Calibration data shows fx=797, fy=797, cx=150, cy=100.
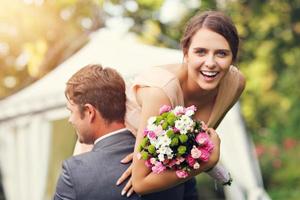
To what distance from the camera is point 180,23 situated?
46.5ft

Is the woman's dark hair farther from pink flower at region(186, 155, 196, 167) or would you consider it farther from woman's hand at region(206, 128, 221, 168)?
pink flower at region(186, 155, 196, 167)

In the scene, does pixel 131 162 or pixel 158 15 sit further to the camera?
pixel 158 15

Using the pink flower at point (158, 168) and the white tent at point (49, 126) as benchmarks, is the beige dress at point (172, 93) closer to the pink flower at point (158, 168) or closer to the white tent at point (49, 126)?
the pink flower at point (158, 168)

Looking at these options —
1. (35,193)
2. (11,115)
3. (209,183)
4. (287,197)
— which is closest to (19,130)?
(11,115)

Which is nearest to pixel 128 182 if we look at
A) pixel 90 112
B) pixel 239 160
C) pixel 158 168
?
pixel 158 168

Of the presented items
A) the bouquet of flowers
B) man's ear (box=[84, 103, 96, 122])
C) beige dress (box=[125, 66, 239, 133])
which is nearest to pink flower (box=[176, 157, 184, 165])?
the bouquet of flowers

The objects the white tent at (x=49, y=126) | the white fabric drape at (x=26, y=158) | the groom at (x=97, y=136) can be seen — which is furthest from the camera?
the white fabric drape at (x=26, y=158)

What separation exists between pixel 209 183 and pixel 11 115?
172 inches

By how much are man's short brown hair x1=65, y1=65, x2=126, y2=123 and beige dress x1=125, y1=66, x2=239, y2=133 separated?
0.11 m

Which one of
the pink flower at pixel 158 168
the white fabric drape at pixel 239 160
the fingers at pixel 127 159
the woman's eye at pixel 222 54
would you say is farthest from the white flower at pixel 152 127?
the white fabric drape at pixel 239 160

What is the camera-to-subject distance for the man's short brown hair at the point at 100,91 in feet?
9.16

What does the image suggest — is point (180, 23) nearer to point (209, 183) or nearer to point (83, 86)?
point (209, 183)

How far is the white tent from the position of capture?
7836 millimetres

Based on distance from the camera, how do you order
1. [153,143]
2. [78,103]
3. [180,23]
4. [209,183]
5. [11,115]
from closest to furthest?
[153,143] → [78,103] → [11,115] → [209,183] → [180,23]
